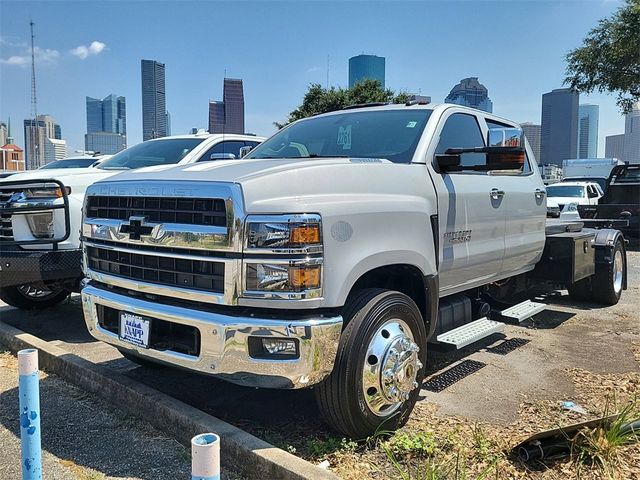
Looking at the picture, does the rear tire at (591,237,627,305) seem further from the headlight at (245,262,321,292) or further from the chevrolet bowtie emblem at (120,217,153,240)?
the chevrolet bowtie emblem at (120,217,153,240)

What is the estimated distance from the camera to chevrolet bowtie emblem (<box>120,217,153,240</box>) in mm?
→ 3197

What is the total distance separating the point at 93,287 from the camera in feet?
12.0

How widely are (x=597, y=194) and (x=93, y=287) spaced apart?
1924 cm

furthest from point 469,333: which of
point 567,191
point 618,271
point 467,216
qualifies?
point 567,191

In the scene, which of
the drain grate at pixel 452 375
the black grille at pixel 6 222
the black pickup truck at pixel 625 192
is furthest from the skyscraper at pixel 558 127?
the black grille at pixel 6 222

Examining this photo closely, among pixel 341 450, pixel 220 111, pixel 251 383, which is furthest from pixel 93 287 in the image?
pixel 220 111

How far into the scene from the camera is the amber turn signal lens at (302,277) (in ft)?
9.07

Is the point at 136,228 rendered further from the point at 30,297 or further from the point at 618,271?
the point at 618,271

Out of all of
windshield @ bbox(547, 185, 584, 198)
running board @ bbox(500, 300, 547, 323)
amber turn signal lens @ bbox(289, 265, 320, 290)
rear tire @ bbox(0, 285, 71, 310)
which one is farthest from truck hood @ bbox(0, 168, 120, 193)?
windshield @ bbox(547, 185, 584, 198)

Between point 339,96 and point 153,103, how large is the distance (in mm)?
24329

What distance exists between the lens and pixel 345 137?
171 inches

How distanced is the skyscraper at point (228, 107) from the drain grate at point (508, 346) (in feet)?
10.9

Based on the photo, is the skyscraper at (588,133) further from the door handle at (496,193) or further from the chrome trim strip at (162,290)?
the chrome trim strip at (162,290)

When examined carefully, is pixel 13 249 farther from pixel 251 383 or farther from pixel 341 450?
pixel 341 450
